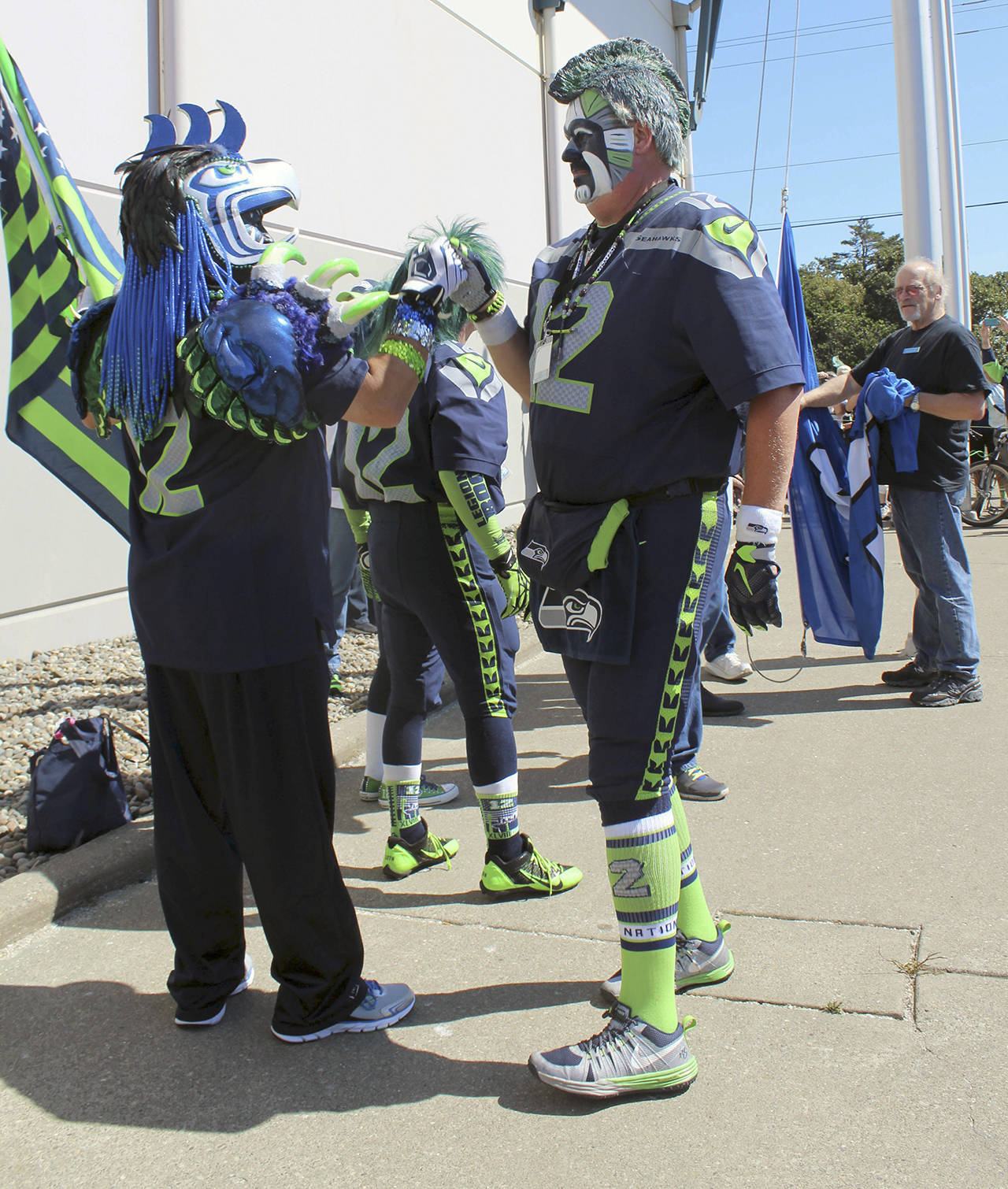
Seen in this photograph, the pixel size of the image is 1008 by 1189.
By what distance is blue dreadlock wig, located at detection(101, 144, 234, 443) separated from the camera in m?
2.30

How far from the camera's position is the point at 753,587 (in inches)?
94.7

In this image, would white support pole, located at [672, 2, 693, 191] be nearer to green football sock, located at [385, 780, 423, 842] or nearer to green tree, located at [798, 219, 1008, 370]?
green football sock, located at [385, 780, 423, 842]

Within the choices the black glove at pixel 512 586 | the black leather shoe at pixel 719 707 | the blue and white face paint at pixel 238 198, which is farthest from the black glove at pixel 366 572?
the black leather shoe at pixel 719 707

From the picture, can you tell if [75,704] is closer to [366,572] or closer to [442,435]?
[366,572]

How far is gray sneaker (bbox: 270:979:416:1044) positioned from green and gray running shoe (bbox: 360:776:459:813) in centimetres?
158

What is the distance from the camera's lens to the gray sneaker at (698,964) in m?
2.75

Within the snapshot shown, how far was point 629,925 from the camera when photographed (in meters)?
2.42

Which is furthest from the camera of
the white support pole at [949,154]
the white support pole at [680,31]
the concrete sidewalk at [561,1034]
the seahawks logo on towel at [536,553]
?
the white support pole at [680,31]

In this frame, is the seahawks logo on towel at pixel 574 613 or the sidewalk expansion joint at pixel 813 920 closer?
the seahawks logo on towel at pixel 574 613

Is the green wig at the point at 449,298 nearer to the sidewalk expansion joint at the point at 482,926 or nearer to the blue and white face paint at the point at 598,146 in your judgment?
the blue and white face paint at the point at 598,146

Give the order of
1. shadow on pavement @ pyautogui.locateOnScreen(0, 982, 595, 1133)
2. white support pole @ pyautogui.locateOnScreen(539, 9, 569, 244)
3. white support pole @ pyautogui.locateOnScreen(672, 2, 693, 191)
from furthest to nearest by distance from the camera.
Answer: white support pole @ pyautogui.locateOnScreen(672, 2, 693, 191), white support pole @ pyautogui.locateOnScreen(539, 9, 569, 244), shadow on pavement @ pyautogui.locateOnScreen(0, 982, 595, 1133)

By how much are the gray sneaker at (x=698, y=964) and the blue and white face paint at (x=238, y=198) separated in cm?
196

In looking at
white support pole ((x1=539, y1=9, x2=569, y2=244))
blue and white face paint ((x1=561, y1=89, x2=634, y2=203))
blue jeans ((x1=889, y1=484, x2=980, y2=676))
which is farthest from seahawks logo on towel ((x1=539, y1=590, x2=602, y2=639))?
white support pole ((x1=539, y1=9, x2=569, y2=244))

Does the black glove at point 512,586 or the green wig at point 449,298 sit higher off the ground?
the green wig at point 449,298
